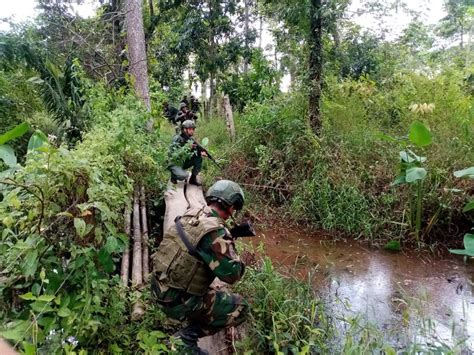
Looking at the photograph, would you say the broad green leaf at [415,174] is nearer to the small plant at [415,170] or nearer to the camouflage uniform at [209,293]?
the small plant at [415,170]

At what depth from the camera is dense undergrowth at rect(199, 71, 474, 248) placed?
19.3ft

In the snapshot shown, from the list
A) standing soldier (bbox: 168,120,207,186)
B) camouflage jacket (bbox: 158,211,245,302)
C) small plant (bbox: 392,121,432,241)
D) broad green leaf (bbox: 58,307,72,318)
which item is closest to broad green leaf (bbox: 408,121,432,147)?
small plant (bbox: 392,121,432,241)

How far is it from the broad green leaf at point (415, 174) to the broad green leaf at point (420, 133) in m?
0.42

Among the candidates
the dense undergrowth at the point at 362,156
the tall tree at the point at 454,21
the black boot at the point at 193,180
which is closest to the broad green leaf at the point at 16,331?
the black boot at the point at 193,180

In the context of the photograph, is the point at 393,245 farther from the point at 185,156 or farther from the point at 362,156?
the point at 185,156

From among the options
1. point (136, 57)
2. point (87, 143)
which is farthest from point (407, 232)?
point (136, 57)

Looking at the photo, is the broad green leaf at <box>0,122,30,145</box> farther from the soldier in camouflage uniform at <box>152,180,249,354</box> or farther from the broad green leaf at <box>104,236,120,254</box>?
the soldier in camouflage uniform at <box>152,180,249,354</box>

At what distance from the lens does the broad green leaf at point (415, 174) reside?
5.06 metres

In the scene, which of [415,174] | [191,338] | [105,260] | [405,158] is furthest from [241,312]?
[405,158]

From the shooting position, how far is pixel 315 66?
7.27 meters

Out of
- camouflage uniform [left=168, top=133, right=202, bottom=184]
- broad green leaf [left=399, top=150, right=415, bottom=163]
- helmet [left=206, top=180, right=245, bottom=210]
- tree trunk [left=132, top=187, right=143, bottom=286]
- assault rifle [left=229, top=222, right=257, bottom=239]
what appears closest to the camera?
helmet [left=206, top=180, right=245, bottom=210]

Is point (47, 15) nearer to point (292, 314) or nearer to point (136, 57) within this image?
point (136, 57)

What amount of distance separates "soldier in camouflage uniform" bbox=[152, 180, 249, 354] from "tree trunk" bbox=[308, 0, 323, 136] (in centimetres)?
488

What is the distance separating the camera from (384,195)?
6.18 metres
